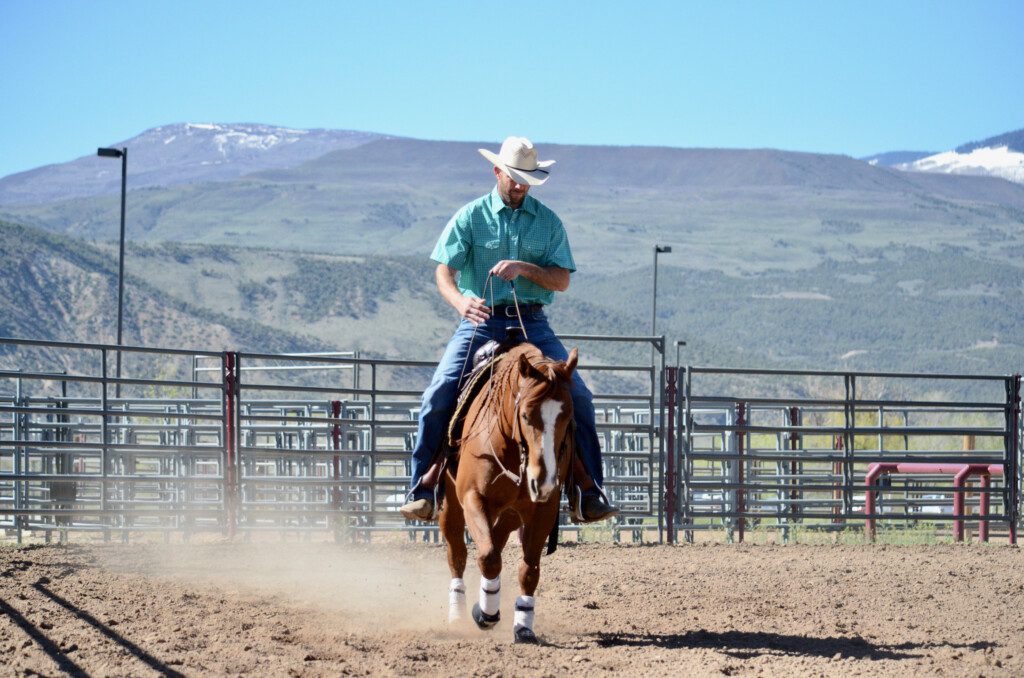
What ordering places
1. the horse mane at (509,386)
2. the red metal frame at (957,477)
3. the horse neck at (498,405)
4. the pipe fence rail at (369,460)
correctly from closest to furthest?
the horse mane at (509,386) → the horse neck at (498,405) → the pipe fence rail at (369,460) → the red metal frame at (957,477)

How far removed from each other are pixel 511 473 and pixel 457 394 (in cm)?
92

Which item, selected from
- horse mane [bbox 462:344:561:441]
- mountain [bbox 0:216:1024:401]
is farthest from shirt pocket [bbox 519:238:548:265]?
mountain [bbox 0:216:1024:401]

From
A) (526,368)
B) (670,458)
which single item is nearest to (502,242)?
(526,368)

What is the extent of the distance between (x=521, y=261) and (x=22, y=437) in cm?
966

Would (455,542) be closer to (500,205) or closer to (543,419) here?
(543,419)

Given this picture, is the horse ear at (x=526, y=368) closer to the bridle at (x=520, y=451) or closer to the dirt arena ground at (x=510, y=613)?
the bridle at (x=520, y=451)

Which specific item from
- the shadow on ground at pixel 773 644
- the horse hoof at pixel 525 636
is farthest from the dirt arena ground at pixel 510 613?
the horse hoof at pixel 525 636

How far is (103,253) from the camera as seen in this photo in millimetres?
105562

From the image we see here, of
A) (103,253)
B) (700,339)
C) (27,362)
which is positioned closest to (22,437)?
(27,362)

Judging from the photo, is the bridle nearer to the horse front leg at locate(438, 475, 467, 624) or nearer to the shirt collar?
the horse front leg at locate(438, 475, 467, 624)

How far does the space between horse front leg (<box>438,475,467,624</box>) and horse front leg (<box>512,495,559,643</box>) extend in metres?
0.45

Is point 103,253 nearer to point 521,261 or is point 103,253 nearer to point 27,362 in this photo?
point 27,362

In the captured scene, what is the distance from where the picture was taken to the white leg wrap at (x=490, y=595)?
7.11 meters

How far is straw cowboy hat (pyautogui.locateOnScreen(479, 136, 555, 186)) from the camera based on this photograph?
7414mm
